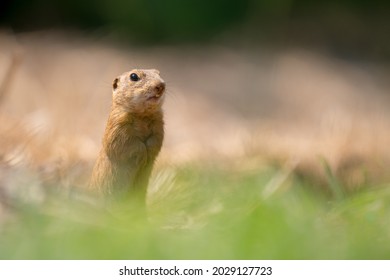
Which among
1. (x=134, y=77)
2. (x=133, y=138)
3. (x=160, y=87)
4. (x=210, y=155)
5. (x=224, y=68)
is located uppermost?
(x=224, y=68)

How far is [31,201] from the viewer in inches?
153

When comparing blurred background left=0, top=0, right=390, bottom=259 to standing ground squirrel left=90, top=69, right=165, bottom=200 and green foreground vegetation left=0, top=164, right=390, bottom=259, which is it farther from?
standing ground squirrel left=90, top=69, right=165, bottom=200

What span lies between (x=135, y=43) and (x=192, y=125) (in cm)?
278

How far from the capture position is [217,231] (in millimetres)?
3721

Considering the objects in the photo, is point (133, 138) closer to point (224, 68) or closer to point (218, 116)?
point (218, 116)

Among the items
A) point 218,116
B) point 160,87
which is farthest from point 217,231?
point 218,116

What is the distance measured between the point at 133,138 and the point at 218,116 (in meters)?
4.83

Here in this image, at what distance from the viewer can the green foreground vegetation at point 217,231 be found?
3480 mm

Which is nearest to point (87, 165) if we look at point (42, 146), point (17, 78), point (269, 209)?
point (42, 146)

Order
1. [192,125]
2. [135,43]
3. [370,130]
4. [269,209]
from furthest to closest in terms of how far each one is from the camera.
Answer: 1. [135,43]
2. [192,125]
3. [370,130]
4. [269,209]

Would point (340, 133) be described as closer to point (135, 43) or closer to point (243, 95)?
point (243, 95)

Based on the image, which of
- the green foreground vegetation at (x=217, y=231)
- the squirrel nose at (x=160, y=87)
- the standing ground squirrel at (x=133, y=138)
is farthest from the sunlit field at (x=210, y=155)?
the squirrel nose at (x=160, y=87)

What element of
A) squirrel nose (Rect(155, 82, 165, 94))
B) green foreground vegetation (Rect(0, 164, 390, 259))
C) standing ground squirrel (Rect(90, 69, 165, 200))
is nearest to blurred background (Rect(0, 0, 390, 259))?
green foreground vegetation (Rect(0, 164, 390, 259))

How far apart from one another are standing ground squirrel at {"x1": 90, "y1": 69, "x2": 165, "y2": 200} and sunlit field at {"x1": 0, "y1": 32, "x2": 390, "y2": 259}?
203mm
